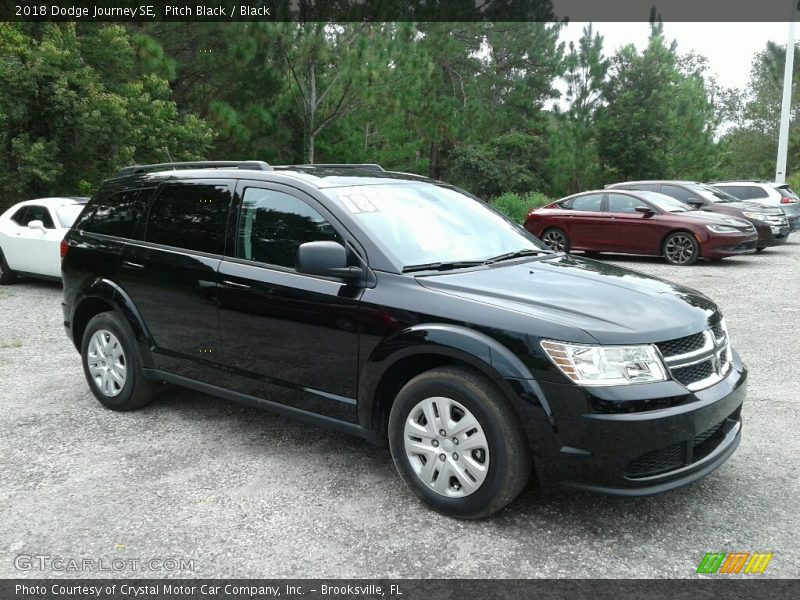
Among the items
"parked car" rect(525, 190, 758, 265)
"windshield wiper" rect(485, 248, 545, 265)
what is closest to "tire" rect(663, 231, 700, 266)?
"parked car" rect(525, 190, 758, 265)

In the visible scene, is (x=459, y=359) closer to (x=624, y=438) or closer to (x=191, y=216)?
(x=624, y=438)

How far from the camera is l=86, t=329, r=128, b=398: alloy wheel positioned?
17.4 feet

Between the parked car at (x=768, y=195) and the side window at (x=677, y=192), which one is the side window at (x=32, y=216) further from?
the parked car at (x=768, y=195)

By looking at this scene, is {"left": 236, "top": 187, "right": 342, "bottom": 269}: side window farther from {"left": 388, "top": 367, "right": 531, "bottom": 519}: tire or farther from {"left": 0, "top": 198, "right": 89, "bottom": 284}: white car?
{"left": 0, "top": 198, "right": 89, "bottom": 284}: white car

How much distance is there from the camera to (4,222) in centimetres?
1183

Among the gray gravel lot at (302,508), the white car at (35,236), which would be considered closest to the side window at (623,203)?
the gray gravel lot at (302,508)

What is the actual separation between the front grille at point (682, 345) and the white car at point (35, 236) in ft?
31.5

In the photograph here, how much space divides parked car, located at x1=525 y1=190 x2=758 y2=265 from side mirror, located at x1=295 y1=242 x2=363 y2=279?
34.4 feet

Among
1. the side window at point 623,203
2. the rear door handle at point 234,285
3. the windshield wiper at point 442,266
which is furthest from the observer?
the side window at point 623,203

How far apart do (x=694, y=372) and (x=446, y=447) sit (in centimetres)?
124

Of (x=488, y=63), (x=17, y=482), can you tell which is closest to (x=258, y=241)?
(x=17, y=482)

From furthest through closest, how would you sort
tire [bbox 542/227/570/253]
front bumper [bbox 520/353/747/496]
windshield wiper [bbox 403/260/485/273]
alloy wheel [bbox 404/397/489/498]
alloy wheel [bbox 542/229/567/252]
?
alloy wheel [bbox 542/229/567/252] → tire [bbox 542/227/570/253] → windshield wiper [bbox 403/260/485/273] → alloy wheel [bbox 404/397/489/498] → front bumper [bbox 520/353/747/496]

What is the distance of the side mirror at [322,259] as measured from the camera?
3855mm

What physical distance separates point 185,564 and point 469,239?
7.83ft
